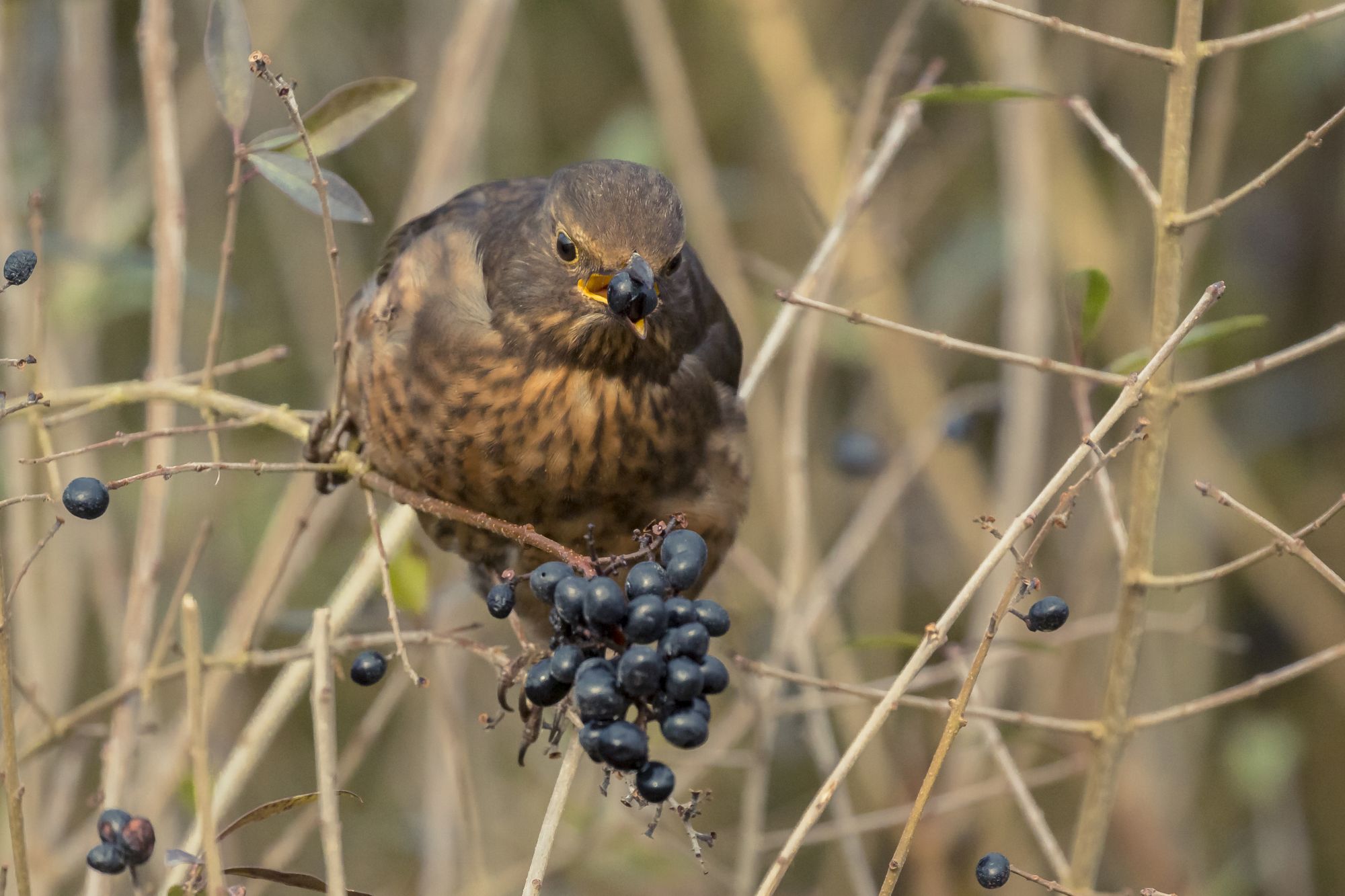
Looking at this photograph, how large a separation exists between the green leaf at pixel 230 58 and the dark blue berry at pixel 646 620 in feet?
3.24

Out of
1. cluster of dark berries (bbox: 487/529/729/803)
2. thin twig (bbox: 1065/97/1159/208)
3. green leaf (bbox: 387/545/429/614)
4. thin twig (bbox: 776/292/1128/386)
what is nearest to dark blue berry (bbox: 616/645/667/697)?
cluster of dark berries (bbox: 487/529/729/803)

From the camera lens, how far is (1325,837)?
4719 mm

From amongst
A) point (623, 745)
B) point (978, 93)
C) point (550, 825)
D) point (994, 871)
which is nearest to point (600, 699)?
point (623, 745)

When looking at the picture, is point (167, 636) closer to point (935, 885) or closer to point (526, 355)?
point (526, 355)

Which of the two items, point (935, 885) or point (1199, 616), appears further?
point (935, 885)

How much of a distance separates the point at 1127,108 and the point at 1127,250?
447mm

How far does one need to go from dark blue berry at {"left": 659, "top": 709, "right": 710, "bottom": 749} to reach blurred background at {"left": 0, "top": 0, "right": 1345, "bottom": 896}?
1487 mm

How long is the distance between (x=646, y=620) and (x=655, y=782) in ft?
0.53

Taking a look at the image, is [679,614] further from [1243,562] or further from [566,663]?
[1243,562]

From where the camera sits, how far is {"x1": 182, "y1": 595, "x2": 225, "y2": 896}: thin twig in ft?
4.00

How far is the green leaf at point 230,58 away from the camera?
1.99 m

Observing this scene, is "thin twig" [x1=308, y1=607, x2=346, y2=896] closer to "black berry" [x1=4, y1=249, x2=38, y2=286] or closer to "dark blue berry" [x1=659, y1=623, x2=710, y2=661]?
"dark blue berry" [x1=659, y1=623, x2=710, y2=661]

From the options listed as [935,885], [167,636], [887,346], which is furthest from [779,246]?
[167,636]

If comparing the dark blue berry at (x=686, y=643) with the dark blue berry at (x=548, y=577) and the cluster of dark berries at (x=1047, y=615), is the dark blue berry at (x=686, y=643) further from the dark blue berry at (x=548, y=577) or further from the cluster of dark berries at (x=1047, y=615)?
the cluster of dark berries at (x=1047, y=615)
